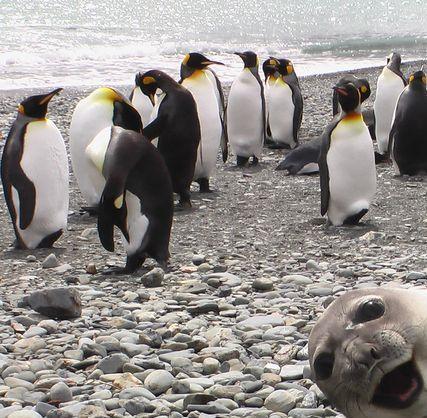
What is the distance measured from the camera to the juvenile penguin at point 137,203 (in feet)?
20.2

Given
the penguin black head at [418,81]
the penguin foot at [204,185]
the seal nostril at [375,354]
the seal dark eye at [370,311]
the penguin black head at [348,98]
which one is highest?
the seal dark eye at [370,311]

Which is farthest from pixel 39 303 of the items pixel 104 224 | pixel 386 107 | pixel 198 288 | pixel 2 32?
pixel 2 32

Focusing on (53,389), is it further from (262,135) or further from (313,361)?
(262,135)

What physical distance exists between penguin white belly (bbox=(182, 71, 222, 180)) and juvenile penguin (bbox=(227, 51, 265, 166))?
1.39 meters

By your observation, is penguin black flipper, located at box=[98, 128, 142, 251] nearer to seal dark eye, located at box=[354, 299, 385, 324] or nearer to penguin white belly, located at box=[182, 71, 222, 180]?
penguin white belly, located at box=[182, 71, 222, 180]

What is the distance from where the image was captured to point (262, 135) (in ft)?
37.4

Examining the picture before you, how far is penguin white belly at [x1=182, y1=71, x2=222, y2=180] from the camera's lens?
9557 millimetres

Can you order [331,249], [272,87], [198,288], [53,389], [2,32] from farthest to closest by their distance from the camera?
[2,32] → [272,87] → [331,249] → [198,288] → [53,389]

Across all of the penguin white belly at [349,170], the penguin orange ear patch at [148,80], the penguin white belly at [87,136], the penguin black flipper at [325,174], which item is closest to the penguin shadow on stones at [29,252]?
the penguin white belly at [87,136]

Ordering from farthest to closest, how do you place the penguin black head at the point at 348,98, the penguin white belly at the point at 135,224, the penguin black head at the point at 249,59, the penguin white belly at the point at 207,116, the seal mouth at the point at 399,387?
the penguin black head at the point at 249,59, the penguin white belly at the point at 207,116, the penguin black head at the point at 348,98, the penguin white belly at the point at 135,224, the seal mouth at the point at 399,387

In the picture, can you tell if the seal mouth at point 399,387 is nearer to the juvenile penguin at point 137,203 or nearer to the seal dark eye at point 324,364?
the seal dark eye at point 324,364

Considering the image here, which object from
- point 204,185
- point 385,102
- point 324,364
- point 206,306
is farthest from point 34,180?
point 385,102

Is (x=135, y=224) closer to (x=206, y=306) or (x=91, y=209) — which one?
(x=206, y=306)

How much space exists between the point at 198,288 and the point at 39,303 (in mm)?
957
